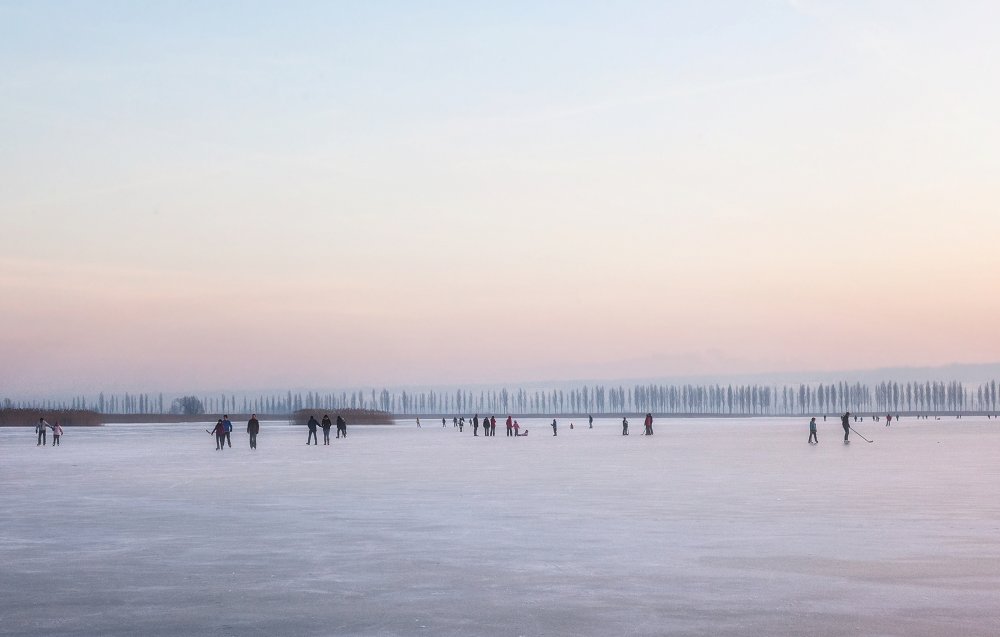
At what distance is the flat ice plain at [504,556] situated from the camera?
9.17 meters

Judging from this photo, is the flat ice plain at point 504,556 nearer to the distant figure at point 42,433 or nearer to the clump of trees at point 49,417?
the distant figure at point 42,433

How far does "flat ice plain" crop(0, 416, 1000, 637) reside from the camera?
9.17 m

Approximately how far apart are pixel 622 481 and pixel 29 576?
16382mm

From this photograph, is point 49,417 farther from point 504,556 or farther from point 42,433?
point 504,556

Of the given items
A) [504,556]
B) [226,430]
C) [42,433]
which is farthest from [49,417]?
[504,556]

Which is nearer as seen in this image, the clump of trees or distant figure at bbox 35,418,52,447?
distant figure at bbox 35,418,52,447

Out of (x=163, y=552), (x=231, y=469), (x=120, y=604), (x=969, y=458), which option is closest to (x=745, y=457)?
(x=969, y=458)

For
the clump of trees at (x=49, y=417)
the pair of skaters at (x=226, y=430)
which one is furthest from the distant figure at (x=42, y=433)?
the clump of trees at (x=49, y=417)

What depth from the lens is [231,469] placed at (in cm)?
3172

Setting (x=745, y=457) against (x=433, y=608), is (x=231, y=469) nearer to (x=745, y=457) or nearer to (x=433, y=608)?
(x=745, y=457)

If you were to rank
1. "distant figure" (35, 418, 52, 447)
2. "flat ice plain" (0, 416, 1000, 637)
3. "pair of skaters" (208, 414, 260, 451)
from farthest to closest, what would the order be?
1. "distant figure" (35, 418, 52, 447)
2. "pair of skaters" (208, 414, 260, 451)
3. "flat ice plain" (0, 416, 1000, 637)

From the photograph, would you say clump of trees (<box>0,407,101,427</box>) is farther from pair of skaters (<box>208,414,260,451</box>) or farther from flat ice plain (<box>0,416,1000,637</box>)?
flat ice plain (<box>0,416,1000,637</box>)

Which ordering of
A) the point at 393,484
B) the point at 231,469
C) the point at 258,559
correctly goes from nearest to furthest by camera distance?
the point at 258,559 < the point at 393,484 < the point at 231,469

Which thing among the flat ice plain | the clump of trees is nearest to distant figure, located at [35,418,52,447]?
the flat ice plain
